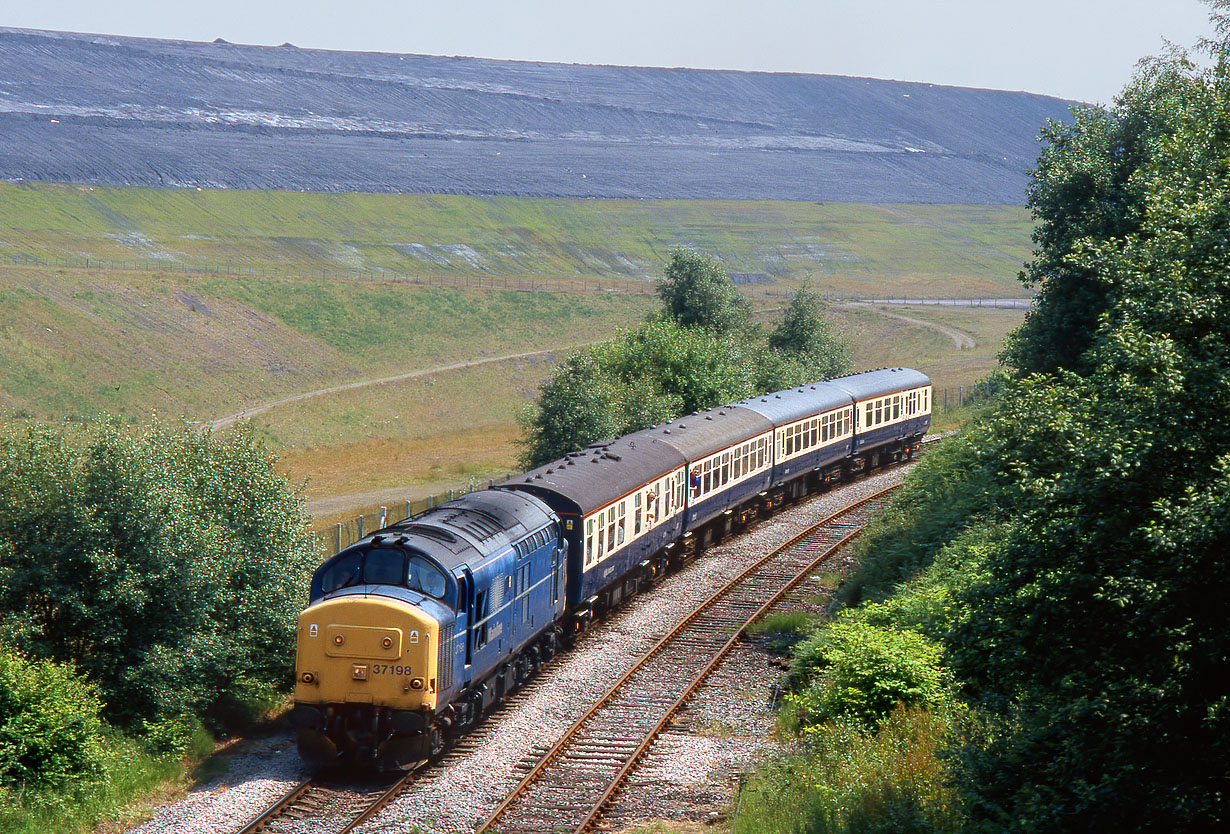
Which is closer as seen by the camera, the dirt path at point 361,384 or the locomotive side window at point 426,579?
the locomotive side window at point 426,579

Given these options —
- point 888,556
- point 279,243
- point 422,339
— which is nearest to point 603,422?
point 888,556

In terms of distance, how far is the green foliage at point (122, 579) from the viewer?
21516 mm

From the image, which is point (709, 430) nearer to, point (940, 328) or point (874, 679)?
point (874, 679)

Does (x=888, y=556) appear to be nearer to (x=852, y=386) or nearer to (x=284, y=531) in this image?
(x=284, y=531)

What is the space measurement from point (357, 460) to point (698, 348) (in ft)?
73.5

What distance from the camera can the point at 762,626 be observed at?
1112 inches

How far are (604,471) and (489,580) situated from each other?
8.70 meters

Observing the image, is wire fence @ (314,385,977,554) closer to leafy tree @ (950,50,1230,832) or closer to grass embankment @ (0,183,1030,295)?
leafy tree @ (950,50,1230,832)

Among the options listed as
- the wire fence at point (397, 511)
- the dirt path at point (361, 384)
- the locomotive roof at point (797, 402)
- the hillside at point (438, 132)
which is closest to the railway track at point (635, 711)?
the wire fence at point (397, 511)

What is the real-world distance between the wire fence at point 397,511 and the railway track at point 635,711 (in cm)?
541

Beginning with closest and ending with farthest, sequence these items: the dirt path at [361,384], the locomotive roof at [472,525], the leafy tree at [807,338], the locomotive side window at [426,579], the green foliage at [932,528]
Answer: the locomotive side window at [426,579], the locomotive roof at [472,525], the green foliage at [932,528], the dirt path at [361,384], the leafy tree at [807,338]

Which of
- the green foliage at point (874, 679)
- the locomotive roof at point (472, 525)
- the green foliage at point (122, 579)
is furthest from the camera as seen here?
the green foliage at point (122, 579)

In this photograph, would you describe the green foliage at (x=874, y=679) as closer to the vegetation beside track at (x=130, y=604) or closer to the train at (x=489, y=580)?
the train at (x=489, y=580)

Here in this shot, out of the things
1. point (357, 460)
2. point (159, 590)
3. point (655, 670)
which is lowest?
point (357, 460)
